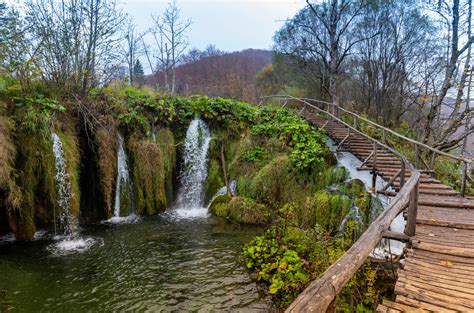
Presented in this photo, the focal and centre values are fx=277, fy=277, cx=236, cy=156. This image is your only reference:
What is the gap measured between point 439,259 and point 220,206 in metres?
7.18

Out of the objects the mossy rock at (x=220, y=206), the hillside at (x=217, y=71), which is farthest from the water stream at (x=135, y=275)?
the hillside at (x=217, y=71)

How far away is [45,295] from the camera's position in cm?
514

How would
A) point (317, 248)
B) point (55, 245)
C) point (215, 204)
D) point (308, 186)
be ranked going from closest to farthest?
1. point (317, 248)
2. point (55, 245)
3. point (308, 186)
4. point (215, 204)

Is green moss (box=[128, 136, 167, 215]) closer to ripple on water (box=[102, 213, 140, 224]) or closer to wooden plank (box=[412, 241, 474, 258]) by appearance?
ripple on water (box=[102, 213, 140, 224])

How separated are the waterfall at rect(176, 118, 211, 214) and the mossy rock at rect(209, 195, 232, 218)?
80 cm

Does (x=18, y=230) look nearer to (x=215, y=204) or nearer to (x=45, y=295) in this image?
(x=45, y=295)

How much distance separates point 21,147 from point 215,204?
19.7 feet

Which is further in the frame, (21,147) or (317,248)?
(21,147)

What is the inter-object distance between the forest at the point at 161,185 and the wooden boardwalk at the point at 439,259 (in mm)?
1026

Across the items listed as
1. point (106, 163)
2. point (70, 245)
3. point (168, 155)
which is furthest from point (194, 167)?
point (70, 245)

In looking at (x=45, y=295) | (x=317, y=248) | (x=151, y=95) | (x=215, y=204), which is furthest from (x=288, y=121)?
(x=45, y=295)

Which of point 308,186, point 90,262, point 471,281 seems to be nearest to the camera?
point 471,281

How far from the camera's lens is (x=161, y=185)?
10195 millimetres

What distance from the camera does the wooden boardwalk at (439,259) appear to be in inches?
98.7
